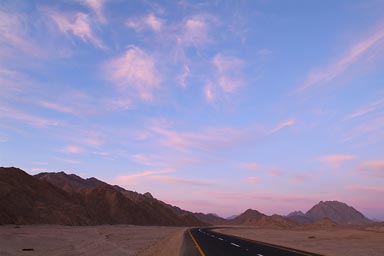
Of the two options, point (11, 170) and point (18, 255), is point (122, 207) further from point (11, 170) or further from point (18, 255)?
point (18, 255)

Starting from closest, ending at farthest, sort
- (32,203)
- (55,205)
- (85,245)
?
(85,245)
(32,203)
(55,205)

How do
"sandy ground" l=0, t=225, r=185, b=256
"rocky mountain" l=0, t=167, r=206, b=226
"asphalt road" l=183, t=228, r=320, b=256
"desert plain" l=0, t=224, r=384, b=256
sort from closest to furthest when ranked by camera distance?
"asphalt road" l=183, t=228, r=320, b=256, "desert plain" l=0, t=224, r=384, b=256, "sandy ground" l=0, t=225, r=185, b=256, "rocky mountain" l=0, t=167, r=206, b=226

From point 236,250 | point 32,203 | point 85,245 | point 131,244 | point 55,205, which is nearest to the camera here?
point 236,250

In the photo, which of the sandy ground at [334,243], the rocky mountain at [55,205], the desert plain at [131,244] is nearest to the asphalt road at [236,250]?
the desert plain at [131,244]

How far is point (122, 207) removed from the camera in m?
150

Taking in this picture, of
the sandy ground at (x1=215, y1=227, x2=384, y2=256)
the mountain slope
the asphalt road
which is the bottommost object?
the asphalt road

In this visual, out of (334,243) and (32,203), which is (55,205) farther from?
(334,243)

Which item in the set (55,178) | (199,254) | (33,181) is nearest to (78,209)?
(33,181)

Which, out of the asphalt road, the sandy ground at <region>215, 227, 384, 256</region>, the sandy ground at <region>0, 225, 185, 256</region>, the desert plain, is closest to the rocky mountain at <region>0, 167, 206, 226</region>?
the desert plain

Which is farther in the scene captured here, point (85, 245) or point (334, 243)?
point (334, 243)

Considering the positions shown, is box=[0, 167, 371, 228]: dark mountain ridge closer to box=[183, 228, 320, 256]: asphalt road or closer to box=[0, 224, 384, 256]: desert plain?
box=[0, 224, 384, 256]: desert plain

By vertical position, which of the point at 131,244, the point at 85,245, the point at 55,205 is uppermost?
the point at 55,205

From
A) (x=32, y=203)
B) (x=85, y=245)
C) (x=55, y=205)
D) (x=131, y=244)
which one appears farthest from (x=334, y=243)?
(x=55, y=205)

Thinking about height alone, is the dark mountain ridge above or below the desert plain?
above
